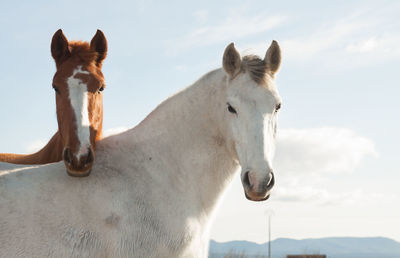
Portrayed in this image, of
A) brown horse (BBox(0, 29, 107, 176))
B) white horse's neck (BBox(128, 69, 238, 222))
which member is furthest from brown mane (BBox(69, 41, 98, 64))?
white horse's neck (BBox(128, 69, 238, 222))

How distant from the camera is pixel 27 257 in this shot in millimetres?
4777

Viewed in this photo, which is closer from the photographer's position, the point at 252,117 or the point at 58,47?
the point at 252,117

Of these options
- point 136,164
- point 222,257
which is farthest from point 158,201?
point 222,257

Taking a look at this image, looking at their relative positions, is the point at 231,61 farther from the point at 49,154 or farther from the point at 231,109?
the point at 49,154

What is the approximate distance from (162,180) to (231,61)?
171 cm

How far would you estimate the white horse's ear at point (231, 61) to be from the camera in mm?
5430

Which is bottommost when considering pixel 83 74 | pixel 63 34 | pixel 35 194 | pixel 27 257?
pixel 27 257

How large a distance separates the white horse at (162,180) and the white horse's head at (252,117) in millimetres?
11

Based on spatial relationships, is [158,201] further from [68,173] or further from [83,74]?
[83,74]

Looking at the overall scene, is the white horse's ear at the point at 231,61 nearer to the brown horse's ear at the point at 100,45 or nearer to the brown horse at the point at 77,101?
the brown horse at the point at 77,101

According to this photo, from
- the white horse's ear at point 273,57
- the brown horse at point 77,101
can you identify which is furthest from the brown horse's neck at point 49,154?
the white horse's ear at point 273,57

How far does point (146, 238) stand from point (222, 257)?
9.18 metres

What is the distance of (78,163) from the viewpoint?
17.0 ft

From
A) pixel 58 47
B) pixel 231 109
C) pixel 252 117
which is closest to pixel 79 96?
pixel 58 47
